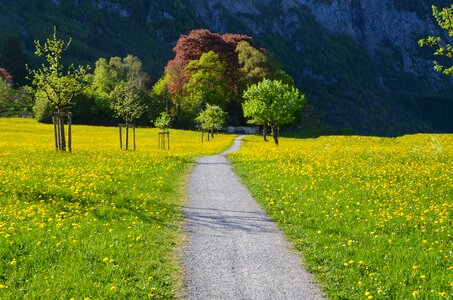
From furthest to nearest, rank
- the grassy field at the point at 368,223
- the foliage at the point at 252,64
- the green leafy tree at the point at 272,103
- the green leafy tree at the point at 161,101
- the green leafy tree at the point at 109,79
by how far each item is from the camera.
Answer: the green leafy tree at the point at 161,101, the green leafy tree at the point at 109,79, the foliage at the point at 252,64, the green leafy tree at the point at 272,103, the grassy field at the point at 368,223

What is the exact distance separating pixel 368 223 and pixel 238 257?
5099 millimetres

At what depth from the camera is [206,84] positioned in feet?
321

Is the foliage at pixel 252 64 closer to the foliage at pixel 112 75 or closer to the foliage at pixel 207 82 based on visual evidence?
the foliage at pixel 207 82

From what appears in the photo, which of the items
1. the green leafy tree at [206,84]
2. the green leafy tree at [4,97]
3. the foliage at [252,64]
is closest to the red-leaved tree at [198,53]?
the foliage at [252,64]

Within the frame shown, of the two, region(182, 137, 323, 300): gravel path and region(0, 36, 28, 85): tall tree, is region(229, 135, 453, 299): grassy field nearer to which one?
region(182, 137, 323, 300): gravel path

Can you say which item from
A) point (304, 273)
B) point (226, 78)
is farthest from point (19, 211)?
point (226, 78)

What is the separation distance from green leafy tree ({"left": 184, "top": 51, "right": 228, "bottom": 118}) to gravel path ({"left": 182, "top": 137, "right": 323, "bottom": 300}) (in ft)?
266

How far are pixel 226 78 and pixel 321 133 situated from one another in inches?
1372

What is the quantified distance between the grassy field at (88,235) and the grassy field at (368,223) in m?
3.90

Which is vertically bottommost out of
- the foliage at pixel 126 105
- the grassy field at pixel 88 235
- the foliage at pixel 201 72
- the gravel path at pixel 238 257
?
the gravel path at pixel 238 257

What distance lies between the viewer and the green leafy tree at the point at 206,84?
9662 centimetres

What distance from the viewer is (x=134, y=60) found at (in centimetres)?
13025

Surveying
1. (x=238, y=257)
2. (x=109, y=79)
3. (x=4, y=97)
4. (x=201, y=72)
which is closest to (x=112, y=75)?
(x=109, y=79)

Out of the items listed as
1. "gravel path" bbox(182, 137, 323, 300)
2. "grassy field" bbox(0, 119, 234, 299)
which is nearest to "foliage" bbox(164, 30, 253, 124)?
"grassy field" bbox(0, 119, 234, 299)
